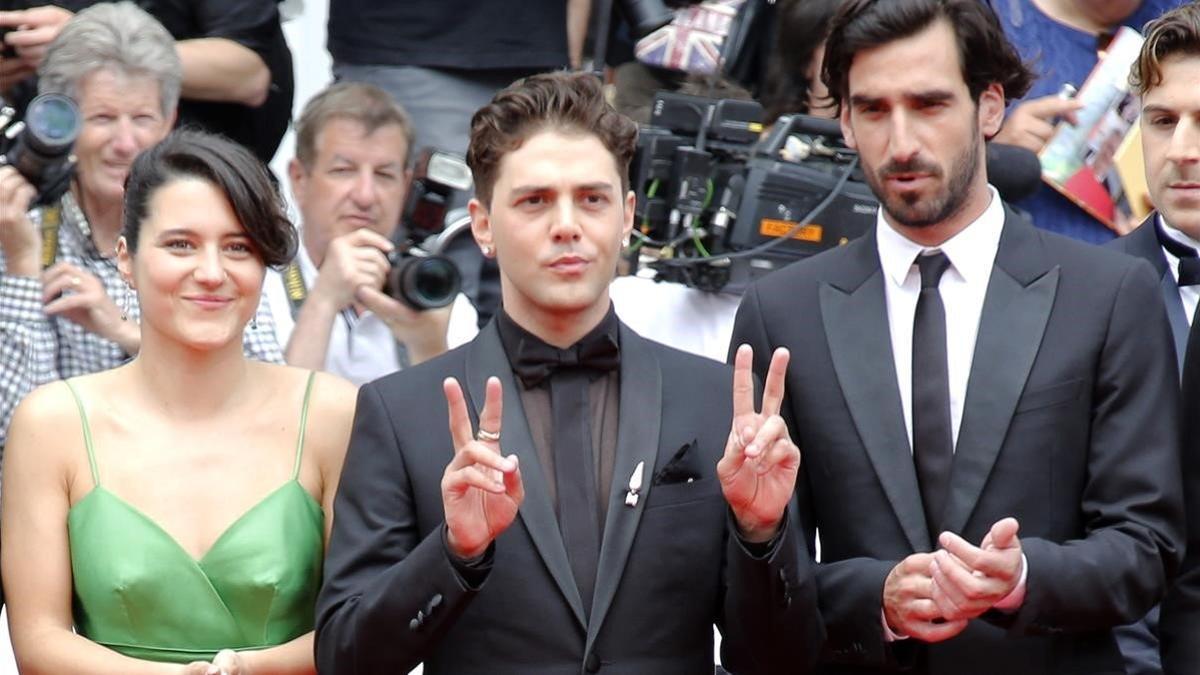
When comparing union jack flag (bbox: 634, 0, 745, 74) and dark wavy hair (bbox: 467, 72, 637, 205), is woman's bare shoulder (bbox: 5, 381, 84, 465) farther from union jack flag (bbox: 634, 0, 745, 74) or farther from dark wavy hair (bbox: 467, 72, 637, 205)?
union jack flag (bbox: 634, 0, 745, 74)

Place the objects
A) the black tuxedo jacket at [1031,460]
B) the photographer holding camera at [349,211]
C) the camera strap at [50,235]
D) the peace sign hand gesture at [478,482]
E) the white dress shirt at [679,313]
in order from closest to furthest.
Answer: the peace sign hand gesture at [478,482] → the black tuxedo jacket at [1031,460] → the camera strap at [50,235] → the photographer holding camera at [349,211] → the white dress shirt at [679,313]

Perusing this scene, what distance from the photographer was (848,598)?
3523 mm

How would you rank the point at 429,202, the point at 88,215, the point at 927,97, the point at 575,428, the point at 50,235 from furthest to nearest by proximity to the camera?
the point at 429,202 → the point at 88,215 → the point at 50,235 → the point at 927,97 → the point at 575,428

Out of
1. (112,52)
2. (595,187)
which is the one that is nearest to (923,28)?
(595,187)

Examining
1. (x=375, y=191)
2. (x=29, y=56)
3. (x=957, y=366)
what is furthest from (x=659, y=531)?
(x=29, y=56)

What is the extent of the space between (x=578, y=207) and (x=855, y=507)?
0.69 m

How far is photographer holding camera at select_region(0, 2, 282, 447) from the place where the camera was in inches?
178

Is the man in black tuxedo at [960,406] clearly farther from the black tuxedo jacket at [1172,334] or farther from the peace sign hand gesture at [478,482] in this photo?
the peace sign hand gesture at [478,482]

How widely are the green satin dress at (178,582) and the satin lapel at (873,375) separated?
1.02 metres

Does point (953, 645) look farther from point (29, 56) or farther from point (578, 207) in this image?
point (29, 56)

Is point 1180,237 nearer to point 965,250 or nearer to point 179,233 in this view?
point 965,250

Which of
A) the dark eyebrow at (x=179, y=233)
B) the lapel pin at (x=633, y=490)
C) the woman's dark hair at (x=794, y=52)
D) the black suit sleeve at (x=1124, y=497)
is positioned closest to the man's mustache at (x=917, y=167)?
the black suit sleeve at (x=1124, y=497)

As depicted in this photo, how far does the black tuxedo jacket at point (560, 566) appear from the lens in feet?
11.1

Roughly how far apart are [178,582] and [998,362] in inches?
58.0
